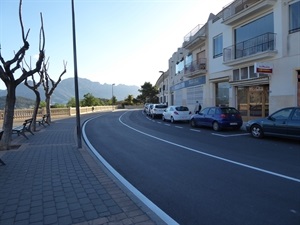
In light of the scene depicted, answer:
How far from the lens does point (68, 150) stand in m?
10.3

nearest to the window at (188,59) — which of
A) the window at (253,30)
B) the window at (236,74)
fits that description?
the window at (236,74)

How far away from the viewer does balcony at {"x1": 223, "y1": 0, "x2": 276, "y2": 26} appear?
18777 mm

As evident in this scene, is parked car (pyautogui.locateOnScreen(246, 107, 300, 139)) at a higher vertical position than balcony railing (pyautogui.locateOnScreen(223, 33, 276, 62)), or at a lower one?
lower

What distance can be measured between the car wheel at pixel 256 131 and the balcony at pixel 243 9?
9.61 meters

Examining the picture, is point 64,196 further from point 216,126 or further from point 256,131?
point 216,126

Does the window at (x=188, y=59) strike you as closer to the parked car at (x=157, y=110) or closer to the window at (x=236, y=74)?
the parked car at (x=157, y=110)

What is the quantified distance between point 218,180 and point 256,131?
26.5ft

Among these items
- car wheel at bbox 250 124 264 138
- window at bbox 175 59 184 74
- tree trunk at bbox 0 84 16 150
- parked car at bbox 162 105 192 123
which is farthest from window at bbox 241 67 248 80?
window at bbox 175 59 184 74

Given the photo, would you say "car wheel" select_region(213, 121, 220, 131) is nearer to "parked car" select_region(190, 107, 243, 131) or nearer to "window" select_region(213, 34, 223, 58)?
"parked car" select_region(190, 107, 243, 131)

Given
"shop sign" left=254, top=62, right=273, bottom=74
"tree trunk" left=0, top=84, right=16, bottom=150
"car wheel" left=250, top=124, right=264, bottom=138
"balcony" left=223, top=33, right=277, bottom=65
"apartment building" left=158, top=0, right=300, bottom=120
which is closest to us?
"tree trunk" left=0, top=84, right=16, bottom=150

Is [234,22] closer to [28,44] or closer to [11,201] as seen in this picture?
[28,44]

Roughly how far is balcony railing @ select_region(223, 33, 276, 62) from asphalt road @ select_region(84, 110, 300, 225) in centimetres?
1008

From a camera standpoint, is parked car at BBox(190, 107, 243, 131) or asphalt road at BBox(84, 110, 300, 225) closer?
asphalt road at BBox(84, 110, 300, 225)

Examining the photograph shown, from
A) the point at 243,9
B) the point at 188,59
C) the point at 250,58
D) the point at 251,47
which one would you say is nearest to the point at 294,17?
the point at 250,58
